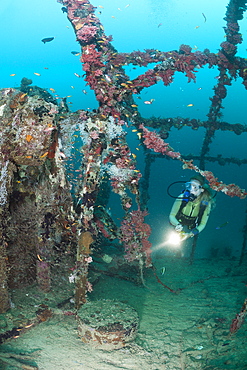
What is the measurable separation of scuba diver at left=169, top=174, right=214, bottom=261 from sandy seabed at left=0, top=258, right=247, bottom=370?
1.76 metres

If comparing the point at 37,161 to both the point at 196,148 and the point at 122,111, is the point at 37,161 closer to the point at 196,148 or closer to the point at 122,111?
the point at 122,111

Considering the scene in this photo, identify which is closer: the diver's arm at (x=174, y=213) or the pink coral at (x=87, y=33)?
the pink coral at (x=87, y=33)

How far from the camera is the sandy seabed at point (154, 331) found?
3861 mm

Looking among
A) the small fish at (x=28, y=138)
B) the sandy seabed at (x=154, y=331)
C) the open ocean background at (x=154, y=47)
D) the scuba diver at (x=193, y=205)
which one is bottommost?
the sandy seabed at (x=154, y=331)

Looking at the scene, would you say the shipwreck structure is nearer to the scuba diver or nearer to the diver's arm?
the diver's arm

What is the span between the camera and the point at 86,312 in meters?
4.34

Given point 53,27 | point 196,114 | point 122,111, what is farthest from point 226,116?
point 122,111

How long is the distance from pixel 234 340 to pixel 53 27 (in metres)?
138

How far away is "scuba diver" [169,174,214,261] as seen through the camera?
21.6 feet

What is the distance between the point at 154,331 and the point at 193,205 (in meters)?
3.22

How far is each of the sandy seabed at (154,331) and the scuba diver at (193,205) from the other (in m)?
1.76

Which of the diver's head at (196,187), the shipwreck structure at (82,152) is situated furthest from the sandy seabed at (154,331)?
the diver's head at (196,187)

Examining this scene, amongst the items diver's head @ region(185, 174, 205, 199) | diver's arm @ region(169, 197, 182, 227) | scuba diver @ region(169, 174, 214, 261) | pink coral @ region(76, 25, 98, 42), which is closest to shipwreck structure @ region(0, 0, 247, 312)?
pink coral @ region(76, 25, 98, 42)

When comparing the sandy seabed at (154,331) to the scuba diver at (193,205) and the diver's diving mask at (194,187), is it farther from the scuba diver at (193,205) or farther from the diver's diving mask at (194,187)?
the diver's diving mask at (194,187)
